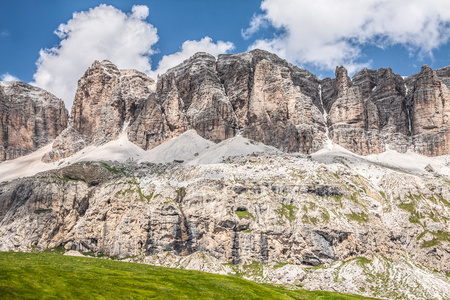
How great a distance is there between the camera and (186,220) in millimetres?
187000

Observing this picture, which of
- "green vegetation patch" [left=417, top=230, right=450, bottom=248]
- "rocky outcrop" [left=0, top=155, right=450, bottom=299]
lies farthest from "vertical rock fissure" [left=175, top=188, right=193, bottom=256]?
"green vegetation patch" [left=417, top=230, right=450, bottom=248]

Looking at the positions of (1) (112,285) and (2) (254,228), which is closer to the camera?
(1) (112,285)

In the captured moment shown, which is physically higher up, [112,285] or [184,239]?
[112,285]

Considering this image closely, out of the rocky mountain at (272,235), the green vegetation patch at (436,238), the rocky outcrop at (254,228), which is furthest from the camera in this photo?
the green vegetation patch at (436,238)

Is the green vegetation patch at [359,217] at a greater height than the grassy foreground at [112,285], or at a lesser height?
greater

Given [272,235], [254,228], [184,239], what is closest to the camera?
[272,235]

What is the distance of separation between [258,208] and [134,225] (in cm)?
6051

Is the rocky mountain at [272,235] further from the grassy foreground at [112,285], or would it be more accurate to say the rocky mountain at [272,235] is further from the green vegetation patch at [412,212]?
the grassy foreground at [112,285]

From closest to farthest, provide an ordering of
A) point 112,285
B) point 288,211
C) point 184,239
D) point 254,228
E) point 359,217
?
point 112,285 → point 254,228 → point 184,239 → point 359,217 → point 288,211

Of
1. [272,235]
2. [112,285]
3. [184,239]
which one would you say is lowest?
[184,239]

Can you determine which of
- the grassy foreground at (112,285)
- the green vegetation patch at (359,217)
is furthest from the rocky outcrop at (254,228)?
the grassy foreground at (112,285)

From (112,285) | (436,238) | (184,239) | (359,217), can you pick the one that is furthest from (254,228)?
(112,285)

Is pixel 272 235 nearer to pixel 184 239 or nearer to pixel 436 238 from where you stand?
pixel 184 239

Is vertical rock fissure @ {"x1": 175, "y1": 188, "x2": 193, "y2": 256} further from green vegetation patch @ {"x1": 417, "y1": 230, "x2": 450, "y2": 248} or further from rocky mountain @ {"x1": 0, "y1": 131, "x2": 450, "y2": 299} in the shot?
green vegetation patch @ {"x1": 417, "y1": 230, "x2": 450, "y2": 248}
